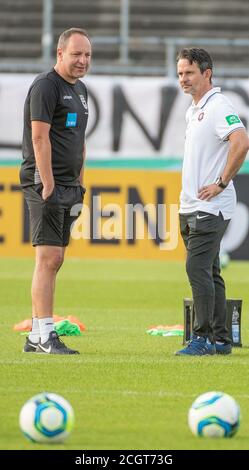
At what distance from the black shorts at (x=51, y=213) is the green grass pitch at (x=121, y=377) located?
0.89m

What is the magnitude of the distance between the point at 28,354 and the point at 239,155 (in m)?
2.19

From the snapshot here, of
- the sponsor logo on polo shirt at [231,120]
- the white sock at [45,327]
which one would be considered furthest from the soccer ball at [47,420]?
the sponsor logo on polo shirt at [231,120]

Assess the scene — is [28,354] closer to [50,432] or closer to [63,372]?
[63,372]

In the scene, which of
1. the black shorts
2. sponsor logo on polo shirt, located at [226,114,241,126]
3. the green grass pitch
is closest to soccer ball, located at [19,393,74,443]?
the green grass pitch

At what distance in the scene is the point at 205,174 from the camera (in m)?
9.73

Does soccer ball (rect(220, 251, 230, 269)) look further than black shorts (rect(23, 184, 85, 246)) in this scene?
Yes

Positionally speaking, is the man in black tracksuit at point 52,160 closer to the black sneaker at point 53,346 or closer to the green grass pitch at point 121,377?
the black sneaker at point 53,346

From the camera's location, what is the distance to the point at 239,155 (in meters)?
9.55

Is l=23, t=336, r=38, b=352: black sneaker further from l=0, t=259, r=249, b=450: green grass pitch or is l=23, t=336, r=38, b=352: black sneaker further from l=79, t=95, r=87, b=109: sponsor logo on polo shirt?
l=79, t=95, r=87, b=109: sponsor logo on polo shirt

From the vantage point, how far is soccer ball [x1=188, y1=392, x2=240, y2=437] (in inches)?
251

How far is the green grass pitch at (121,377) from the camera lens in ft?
21.6

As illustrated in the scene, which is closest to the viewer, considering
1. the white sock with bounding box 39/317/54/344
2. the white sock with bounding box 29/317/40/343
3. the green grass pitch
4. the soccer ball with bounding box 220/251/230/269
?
the green grass pitch

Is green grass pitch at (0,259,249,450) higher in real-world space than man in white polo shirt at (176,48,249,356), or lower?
lower
